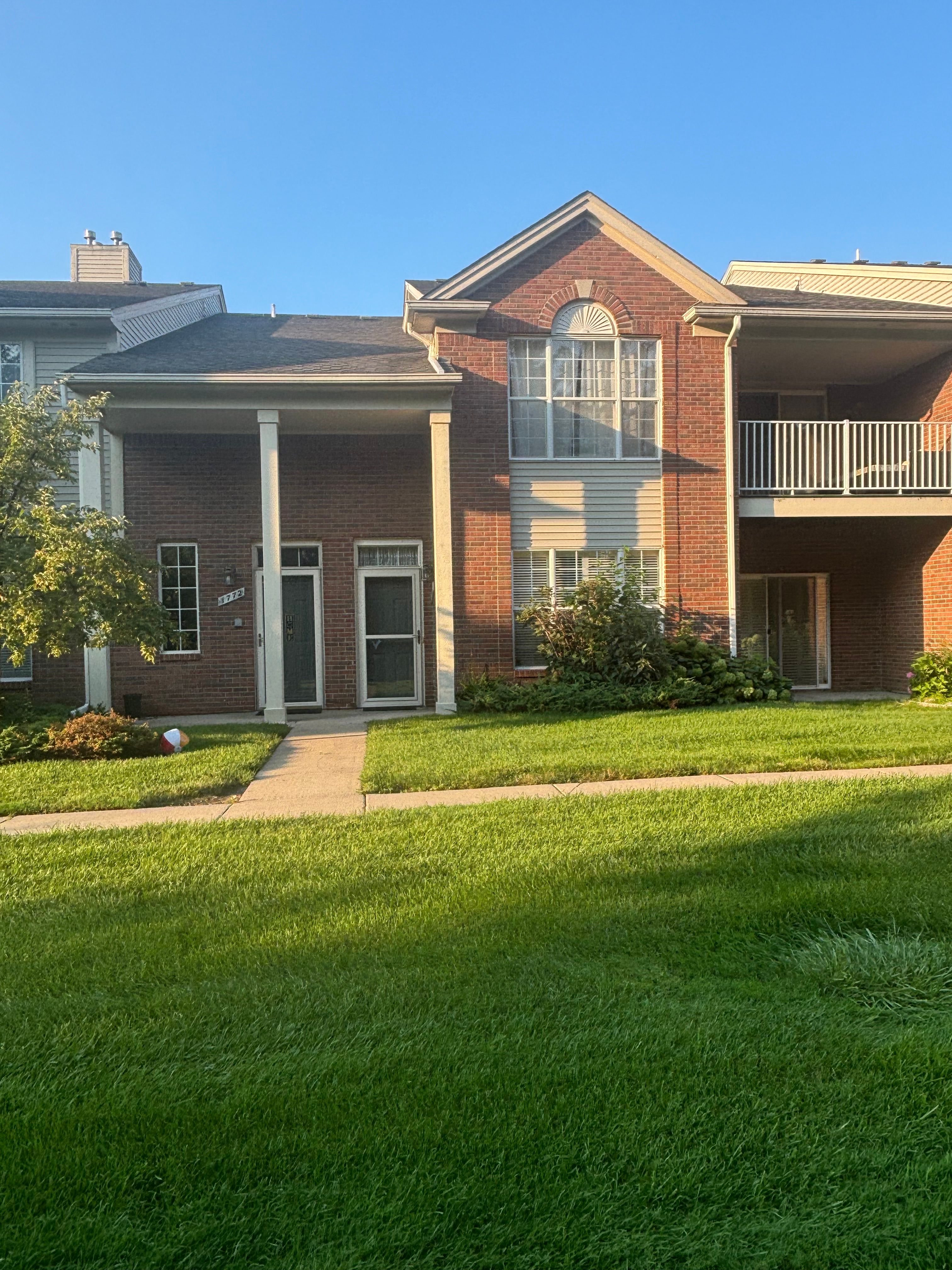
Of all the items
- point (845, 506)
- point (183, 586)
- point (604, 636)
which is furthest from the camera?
point (183, 586)

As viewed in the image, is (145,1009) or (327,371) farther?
(327,371)

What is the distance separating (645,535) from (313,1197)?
12.0 meters

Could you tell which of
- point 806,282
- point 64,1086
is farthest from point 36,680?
point 806,282

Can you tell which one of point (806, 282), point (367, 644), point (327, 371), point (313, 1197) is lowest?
point (313, 1197)

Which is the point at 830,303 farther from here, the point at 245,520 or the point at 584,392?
the point at 245,520

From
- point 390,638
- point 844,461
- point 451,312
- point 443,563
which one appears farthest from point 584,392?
point 390,638

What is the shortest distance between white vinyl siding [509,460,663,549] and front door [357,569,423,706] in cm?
193

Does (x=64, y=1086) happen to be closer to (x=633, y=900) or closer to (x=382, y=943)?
(x=382, y=943)

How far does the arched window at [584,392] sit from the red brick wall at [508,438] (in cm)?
18

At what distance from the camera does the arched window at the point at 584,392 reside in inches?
521

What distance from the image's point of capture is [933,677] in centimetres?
1330

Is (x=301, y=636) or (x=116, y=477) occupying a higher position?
(x=116, y=477)

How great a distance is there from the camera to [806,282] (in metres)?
17.2

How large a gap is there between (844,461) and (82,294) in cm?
1242
